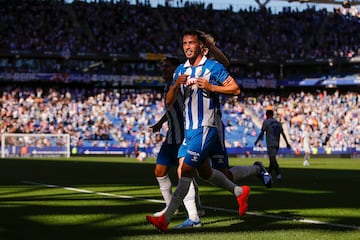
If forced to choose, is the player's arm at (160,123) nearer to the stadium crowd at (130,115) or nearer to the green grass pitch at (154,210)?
the green grass pitch at (154,210)

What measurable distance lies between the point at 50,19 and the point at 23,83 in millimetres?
6876

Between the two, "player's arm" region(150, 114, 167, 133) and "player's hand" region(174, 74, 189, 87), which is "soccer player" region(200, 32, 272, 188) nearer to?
"player's hand" region(174, 74, 189, 87)

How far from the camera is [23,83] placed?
2468 inches

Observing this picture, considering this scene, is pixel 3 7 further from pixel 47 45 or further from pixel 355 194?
pixel 355 194

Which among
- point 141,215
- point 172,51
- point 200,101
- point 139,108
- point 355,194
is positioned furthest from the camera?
point 172,51

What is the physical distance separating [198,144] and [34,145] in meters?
43.2

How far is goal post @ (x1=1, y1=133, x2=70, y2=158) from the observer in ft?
160

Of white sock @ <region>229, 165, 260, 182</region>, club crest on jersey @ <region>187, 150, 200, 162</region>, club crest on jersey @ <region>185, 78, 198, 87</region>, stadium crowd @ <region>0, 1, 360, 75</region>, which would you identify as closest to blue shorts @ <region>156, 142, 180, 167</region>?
white sock @ <region>229, 165, 260, 182</region>

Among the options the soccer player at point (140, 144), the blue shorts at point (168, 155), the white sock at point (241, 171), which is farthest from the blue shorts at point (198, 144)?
the soccer player at point (140, 144)

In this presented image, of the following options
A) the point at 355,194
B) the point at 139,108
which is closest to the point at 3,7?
the point at 139,108

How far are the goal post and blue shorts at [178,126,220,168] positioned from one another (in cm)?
4149

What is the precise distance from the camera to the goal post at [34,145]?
48.9m

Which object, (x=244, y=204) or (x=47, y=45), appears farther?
(x=47, y=45)

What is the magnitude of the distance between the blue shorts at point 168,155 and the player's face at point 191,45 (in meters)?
1.97
